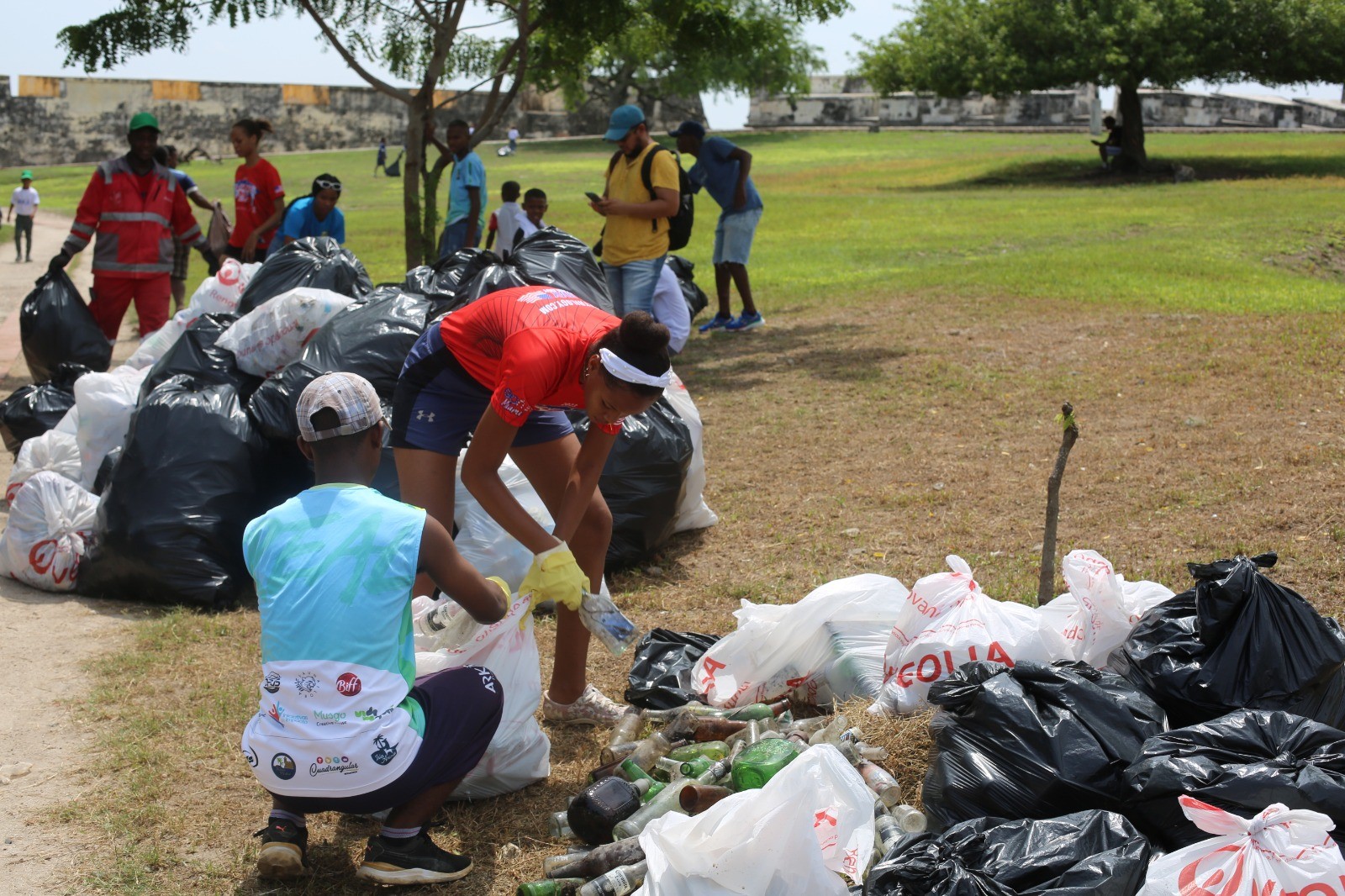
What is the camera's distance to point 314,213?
8.02m

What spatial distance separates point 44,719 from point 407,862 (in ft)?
5.33

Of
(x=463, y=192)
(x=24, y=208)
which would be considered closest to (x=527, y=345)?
(x=463, y=192)

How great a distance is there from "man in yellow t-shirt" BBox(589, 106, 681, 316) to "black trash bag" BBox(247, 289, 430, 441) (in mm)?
2039

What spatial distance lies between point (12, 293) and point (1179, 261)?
12.1m

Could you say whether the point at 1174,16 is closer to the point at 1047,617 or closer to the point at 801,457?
the point at 801,457

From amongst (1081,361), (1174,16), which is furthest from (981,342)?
(1174,16)

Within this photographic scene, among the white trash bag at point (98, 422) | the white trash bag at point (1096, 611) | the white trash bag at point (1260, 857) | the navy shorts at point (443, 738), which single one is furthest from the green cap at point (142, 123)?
the white trash bag at point (1260, 857)

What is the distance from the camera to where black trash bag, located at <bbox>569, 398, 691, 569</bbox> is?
14.8 feet

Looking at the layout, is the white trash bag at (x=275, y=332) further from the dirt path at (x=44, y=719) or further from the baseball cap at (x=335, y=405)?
the baseball cap at (x=335, y=405)

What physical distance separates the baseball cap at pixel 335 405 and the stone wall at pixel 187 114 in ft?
109

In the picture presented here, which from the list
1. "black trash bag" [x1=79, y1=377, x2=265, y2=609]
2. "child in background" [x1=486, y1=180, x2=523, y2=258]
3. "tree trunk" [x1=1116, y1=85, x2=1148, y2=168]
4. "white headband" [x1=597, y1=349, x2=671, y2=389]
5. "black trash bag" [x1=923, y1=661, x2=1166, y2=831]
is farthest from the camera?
"tree trunk" [x1=1116, y1=85, x2=1148, y2=168]

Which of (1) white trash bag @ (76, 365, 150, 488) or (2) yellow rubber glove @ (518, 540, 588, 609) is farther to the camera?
(1) white trash bag @ (76, 365, 150, 488)

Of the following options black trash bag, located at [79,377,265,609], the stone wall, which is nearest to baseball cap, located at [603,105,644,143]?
black trash bag, located at [79,377,265,609]

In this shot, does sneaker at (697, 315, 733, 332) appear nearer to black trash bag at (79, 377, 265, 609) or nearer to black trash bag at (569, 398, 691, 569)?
black trash bag at (569, 398, 691, 569)
